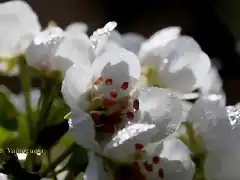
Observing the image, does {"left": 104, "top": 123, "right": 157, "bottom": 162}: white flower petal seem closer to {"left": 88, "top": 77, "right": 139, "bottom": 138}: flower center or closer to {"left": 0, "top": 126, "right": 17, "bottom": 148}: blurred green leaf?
{"left": 88, "top": 77, "right": 139, "bottom": 138}: flower center

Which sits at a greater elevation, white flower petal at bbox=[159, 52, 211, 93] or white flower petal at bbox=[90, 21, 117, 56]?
white flower petal at bbox=[90, 21, 117, 56]

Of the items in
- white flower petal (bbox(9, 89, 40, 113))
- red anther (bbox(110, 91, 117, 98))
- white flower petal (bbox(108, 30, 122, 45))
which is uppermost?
white flower petal (bbox(108, 30, 122, 45))

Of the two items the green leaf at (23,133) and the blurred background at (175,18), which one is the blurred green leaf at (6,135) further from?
the blurred background at (175,18)

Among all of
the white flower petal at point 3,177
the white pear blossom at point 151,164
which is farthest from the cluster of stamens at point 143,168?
the white flower petal at point 3,177

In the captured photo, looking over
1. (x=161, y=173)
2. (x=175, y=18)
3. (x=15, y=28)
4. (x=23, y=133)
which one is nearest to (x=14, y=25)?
(x=15, y=28)

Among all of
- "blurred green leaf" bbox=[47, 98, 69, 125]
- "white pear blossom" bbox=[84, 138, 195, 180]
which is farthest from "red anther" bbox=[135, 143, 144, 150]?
"blurred green leaf" bbox=[47, 98, 69, 125]

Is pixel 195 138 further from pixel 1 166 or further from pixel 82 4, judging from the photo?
pixel 82 4
